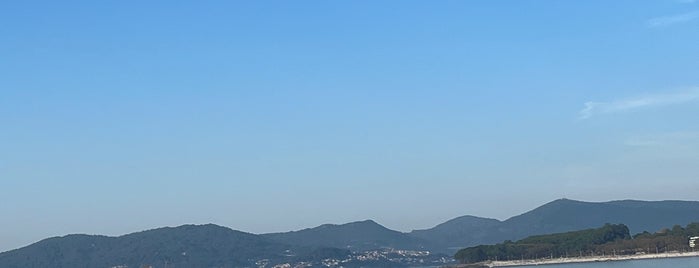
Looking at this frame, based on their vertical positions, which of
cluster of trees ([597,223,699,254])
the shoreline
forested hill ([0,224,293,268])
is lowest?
the shoreline

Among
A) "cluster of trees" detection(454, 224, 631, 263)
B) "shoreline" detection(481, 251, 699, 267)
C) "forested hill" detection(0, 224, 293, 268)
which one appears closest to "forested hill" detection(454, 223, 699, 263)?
"cluster of trees" detection(454, 224, 631, 263)

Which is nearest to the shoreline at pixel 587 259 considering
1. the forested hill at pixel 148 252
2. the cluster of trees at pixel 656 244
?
the cluster of trees at pixel 656 244

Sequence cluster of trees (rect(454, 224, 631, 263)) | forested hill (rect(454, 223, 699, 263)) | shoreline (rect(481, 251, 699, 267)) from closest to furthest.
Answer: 1. shoreline (rect(481, 251, 699, 267))
2. forested hill (rect(454, 223, 699, 263))
3. cluster of trees (rect(454, 224, 631, 263))

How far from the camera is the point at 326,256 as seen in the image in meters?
158

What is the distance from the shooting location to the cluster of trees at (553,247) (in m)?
109

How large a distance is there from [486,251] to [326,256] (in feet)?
162

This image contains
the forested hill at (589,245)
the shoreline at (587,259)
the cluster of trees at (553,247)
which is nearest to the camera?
the shoreline at (587,259)

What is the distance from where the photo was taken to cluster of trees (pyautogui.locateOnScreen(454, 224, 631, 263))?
108688 mm

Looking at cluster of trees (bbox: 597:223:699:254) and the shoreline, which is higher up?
cluster of trees (bbox: 597:223:699:254)

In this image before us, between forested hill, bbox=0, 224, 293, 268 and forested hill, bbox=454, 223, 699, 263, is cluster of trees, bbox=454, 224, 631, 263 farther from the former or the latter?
forested hill, bbox=0, 224, 293, 268

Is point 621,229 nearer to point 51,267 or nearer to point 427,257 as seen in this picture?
point 427,257

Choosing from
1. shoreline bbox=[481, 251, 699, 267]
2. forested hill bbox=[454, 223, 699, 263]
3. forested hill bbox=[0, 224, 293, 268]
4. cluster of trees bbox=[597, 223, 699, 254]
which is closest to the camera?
shoreline bbox=[481, 251, 699, 267]

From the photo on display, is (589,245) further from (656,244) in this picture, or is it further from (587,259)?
(656,244)

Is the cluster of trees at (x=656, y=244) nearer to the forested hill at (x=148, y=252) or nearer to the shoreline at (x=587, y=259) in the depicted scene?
the shoreline at (x=587, y=259)
